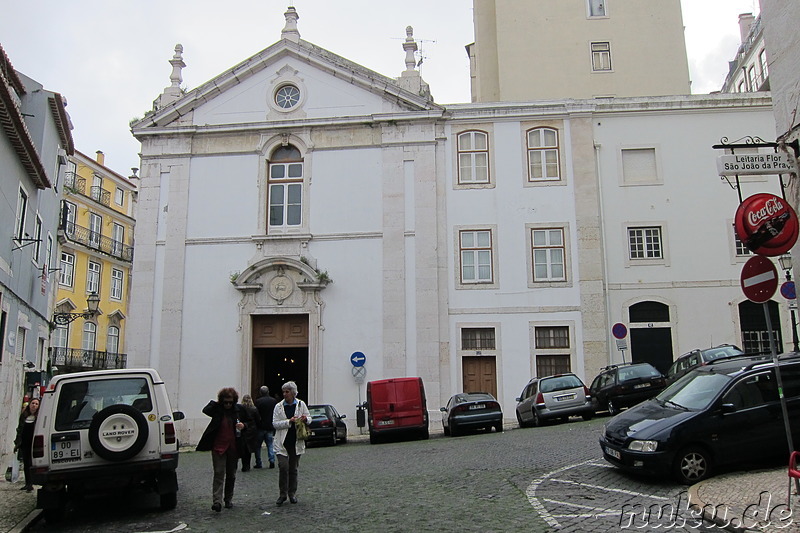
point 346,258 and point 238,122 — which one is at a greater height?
point 238,122

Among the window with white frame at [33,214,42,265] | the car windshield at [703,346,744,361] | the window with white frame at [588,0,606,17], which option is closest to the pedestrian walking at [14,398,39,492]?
the window with white frame at [33,214,42,265]

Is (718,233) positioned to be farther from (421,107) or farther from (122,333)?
(122,333)

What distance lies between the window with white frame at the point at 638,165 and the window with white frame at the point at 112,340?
34.5 m

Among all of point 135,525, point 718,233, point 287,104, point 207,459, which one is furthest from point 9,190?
point 718,233

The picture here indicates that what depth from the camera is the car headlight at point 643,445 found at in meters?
10.1

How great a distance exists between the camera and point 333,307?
27141 mm

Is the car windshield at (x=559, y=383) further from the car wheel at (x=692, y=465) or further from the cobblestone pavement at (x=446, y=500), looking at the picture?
the car wheel at (x=692, y=465)

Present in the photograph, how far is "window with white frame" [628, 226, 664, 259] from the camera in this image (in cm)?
2677

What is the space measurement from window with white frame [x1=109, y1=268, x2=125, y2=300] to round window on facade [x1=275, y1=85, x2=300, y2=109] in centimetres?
2443

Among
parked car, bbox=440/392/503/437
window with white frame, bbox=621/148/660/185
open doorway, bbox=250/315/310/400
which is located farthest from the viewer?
open doorway, bbox=250/315/310/400

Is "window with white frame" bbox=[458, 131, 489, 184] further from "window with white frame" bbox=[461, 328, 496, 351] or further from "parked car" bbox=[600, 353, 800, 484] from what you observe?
"parked car" bbox=[600, 353, 800, 484]

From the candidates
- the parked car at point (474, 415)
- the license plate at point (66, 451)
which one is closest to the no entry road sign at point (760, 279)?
the license plate at point (66, 451)

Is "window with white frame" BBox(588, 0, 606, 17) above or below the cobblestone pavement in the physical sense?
above

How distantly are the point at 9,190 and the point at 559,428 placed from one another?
14820 millimetres
